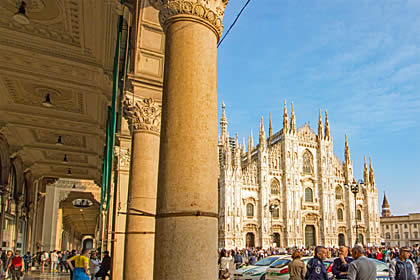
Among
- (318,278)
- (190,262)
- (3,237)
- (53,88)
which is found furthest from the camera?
(3,237)

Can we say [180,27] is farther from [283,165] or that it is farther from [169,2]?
[283,165]

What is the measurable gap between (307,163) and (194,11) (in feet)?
182

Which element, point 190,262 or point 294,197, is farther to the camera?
point 294,197

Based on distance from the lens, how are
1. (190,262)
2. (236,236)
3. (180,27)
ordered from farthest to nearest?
1. (236,236)
2. (180,27)
3. (190,262)

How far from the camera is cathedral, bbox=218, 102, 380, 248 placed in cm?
4962

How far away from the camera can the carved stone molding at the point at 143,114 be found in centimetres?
818

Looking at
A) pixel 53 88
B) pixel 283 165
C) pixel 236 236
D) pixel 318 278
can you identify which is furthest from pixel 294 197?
pixel 318 278

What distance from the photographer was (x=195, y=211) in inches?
146

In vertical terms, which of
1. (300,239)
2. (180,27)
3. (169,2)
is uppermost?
(169,2)

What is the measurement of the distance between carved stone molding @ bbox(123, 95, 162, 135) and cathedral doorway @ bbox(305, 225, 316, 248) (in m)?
51.1

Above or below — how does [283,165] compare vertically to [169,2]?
above

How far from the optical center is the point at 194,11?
427cm

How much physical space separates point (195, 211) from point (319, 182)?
55943 mm

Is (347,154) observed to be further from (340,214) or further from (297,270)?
(297,270)
